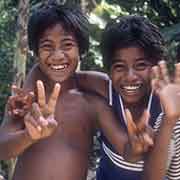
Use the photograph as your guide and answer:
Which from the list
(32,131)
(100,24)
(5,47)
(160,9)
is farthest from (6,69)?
(32,131)

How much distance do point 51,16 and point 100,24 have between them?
8.44 ft

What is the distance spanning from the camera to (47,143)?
1.97 m

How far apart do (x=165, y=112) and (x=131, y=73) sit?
0.28 meters

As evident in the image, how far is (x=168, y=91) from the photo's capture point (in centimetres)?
163

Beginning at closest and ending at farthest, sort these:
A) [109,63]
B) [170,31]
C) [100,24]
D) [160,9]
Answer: [109,63] → [170,31] → [100,24] → [160,9]

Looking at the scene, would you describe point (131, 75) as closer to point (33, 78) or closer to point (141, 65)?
point (141, 65)

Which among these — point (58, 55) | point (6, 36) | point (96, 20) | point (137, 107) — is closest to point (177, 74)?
point (137, 107)

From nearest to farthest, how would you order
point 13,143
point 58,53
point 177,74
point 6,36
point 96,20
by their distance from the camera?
point 177,74
point 13,143
point 58,53
point 96,20
point 6,36

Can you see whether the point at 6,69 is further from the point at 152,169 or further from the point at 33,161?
the point at 152,169

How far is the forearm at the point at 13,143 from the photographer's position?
177 cm

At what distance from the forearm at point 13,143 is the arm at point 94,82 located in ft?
1.11

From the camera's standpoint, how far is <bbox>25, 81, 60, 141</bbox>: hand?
5.40ft

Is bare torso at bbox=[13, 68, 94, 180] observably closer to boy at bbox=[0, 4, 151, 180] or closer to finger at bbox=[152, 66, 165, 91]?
boy at bbox=[0, 4, 151, 180]

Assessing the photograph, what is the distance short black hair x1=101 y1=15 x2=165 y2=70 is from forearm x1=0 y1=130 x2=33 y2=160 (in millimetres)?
404
